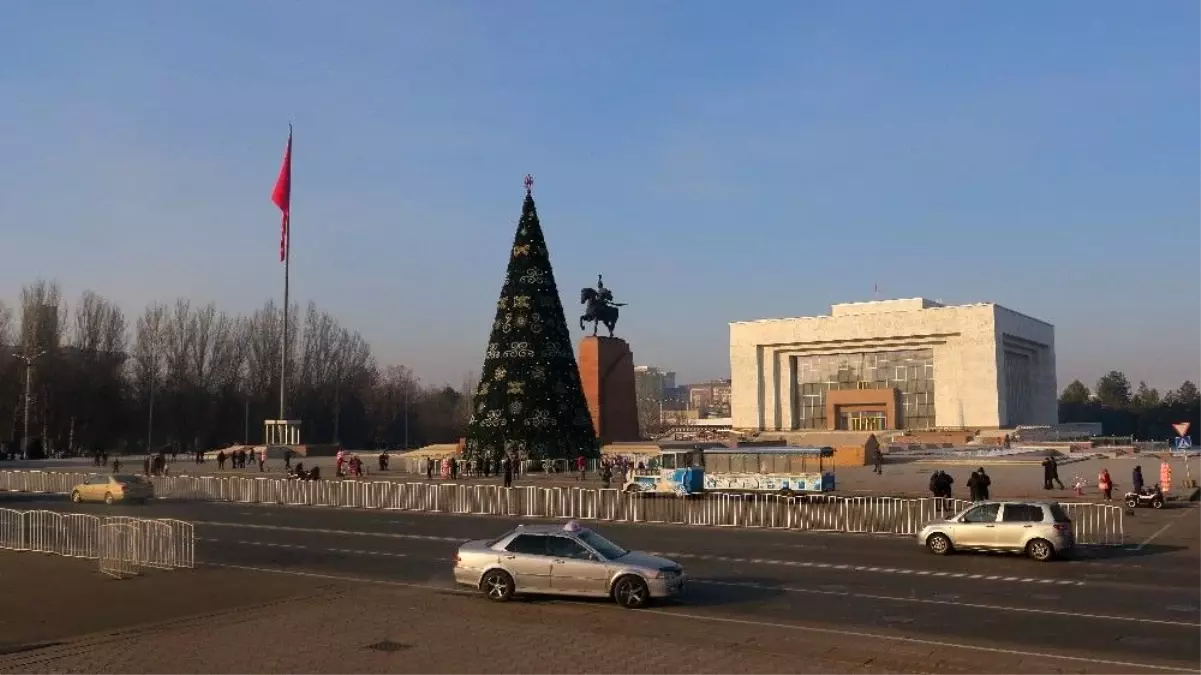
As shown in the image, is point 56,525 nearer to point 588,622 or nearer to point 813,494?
point 588,622

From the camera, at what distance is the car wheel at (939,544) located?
19266 millimetres

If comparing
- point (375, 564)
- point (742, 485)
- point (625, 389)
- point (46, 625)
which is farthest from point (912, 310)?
point (46, 625)

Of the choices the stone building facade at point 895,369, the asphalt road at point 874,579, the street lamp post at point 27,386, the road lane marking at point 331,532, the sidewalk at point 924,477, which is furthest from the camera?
the stone building facade at point 895,369

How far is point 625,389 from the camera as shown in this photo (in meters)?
57.3

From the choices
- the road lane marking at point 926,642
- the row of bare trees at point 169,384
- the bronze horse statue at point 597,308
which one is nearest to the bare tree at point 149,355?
the row of bare trees at point 169,384

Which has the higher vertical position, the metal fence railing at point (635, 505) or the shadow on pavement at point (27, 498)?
the metal fence railing at point (635, 505)

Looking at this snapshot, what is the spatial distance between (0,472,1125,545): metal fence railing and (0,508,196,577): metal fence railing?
0.97 m

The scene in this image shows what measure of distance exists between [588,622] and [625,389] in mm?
44844

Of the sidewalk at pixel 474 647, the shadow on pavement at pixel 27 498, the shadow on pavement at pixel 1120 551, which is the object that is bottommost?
the shadow on pavement at pixel 1120 551

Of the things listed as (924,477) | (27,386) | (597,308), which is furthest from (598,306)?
(27,386)

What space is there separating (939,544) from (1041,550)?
1.81 metres

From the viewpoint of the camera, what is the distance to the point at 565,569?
1383 centimetres

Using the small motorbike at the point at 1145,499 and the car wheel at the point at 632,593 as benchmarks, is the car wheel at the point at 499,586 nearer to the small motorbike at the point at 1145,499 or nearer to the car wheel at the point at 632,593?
the car wheel at the point at 632,593

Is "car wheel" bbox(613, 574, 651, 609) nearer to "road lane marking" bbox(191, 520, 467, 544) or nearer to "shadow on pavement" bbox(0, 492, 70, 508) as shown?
"road lane marking" bbox(191, 520, 467, 544)
